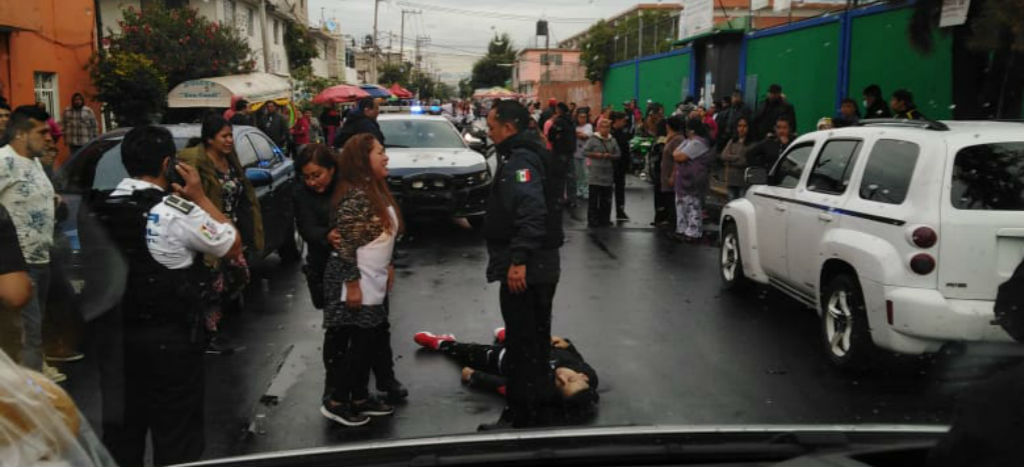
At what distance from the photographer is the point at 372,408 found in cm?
523

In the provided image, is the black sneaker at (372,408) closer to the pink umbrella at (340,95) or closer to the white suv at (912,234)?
the white suv at (912,234)

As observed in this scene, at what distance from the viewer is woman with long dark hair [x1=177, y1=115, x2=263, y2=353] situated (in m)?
5.63

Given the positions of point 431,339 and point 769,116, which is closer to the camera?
point 431,339

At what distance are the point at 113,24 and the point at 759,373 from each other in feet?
98.0

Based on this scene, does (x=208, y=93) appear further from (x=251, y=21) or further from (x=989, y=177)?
(x=989, y=177)

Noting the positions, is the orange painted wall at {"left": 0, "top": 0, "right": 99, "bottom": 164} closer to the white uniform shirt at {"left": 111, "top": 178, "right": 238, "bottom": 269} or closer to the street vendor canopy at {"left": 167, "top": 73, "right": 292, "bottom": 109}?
the street vendor canopy at {"left": 167, "top": 73, "right": 292, "bottom": 109}

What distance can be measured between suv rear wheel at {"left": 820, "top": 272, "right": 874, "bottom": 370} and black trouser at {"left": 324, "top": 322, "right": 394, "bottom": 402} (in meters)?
3.01

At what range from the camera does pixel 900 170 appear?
567 centimetres

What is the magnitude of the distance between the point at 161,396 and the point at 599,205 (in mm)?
9657

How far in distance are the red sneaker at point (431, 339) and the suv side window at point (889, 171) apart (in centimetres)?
Answer: 303

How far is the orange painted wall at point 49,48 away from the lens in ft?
52.5

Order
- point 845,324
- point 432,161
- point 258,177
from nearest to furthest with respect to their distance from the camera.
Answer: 1. point 845,324
2. point 258,177
3. point 432,161

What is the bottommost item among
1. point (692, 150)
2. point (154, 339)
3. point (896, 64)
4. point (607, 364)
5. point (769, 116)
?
point (607, 364)

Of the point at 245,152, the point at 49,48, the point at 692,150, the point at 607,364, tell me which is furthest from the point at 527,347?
the point at 49,48
